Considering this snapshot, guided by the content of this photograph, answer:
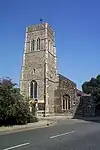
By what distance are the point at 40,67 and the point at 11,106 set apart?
35.9 meters

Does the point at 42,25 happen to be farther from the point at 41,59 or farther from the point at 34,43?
the point at 41,59

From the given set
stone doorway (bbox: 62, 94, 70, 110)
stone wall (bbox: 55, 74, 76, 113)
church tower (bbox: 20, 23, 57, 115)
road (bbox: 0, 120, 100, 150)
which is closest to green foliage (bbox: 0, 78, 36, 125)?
road (bbox: 0, 120, 100, 150)

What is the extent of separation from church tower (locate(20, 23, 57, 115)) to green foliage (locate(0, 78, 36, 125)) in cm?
2997

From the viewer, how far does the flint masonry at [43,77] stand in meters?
55.6

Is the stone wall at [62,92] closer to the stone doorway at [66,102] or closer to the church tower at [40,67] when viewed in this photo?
the stone doorway at [66,102]

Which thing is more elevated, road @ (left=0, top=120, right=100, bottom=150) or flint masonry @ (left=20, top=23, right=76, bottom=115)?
flint masonry @ (left=20, top=23, right=76, bottom=115)

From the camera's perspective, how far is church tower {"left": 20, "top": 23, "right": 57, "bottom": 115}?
55375 mm

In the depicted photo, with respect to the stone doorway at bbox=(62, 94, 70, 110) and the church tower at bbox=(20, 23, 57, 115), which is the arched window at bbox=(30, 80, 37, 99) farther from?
the stone doorway at bbox=(62, 94, 70, 110)

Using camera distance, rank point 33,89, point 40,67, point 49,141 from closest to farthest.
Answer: point 49,141 → point 33,89 → point 40,67

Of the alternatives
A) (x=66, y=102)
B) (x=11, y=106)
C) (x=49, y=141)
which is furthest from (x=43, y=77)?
(x=49, y=141)

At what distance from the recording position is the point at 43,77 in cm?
5619

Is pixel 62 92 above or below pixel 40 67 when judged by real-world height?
below

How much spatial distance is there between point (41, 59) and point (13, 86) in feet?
115

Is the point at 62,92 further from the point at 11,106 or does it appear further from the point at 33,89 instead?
the point at 11,106
